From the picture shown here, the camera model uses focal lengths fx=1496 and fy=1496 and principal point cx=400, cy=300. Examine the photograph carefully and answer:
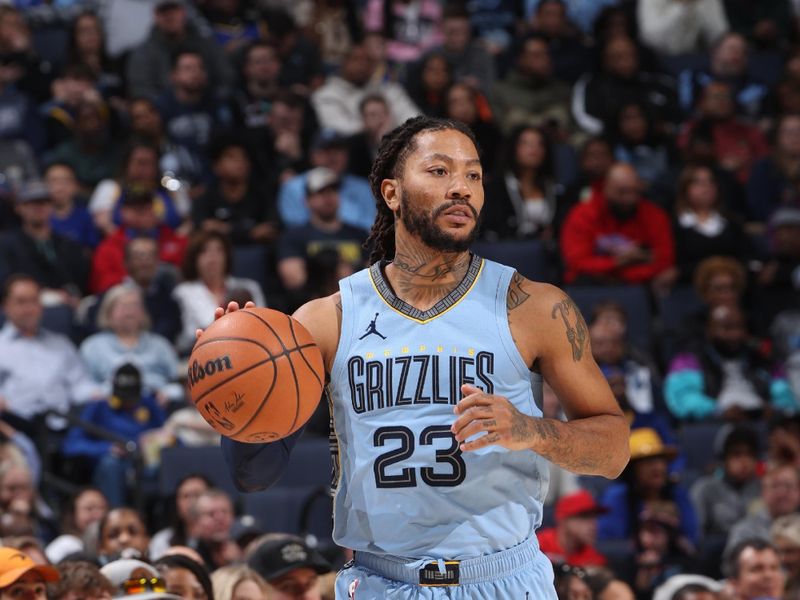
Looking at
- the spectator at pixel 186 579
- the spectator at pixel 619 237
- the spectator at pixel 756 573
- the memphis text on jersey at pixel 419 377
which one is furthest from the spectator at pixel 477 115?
the memphis text on jersey at pixel 419 377

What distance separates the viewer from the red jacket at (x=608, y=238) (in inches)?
435

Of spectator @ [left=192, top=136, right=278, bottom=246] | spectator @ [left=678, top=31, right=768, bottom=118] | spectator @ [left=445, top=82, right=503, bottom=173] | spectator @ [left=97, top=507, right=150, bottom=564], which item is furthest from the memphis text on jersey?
spectator @ [left=678, top=31, right=768, bottom=118]

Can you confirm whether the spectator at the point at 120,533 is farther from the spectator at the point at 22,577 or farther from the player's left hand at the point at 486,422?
the player's left hand at the point at 486,422

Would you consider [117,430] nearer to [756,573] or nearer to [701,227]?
[756,573]

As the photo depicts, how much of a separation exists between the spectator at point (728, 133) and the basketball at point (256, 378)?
9.04 metres

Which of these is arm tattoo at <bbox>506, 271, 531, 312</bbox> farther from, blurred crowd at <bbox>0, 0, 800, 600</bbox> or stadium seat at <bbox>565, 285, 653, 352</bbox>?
stadium seat at <bbox>565, 285, 653, 352</bbox>

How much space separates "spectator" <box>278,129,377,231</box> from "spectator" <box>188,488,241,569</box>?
3881mm

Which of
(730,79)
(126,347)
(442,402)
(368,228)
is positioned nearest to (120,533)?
(126,347)

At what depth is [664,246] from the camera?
11.3m

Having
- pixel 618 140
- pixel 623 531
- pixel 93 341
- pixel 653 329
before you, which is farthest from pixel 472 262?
pixel 618 140

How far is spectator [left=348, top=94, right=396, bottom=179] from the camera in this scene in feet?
39.2

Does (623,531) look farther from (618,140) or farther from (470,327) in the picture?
(470,327)

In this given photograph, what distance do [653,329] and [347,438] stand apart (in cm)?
716

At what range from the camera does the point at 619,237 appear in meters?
11.3
